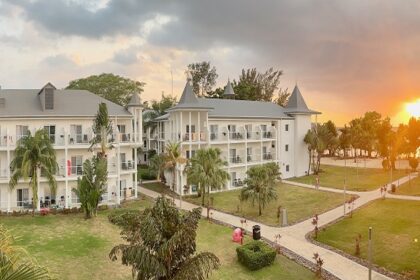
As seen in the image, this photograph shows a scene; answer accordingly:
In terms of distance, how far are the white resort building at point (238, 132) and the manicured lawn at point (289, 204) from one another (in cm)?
488

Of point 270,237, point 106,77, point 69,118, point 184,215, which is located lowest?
point 270,237

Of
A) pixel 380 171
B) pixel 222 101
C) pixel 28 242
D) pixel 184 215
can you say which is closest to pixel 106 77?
pixel 222 101

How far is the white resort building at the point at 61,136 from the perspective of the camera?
36.5 meters

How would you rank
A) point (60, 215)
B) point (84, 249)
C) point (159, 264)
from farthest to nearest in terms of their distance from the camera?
point (60, 215) < point (84, 249) < point (159, 264)

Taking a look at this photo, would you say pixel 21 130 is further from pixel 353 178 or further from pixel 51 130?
pixel 353 178

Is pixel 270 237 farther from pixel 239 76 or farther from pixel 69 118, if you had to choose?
pixel 239 76

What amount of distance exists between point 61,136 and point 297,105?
3697cm

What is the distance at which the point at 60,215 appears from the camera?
3400cm

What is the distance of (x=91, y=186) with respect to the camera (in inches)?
1302

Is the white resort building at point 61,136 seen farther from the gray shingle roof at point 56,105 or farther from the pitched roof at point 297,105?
the pitched roof at point 297,105

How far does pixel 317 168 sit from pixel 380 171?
11.9m

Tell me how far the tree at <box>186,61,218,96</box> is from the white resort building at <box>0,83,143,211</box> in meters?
48.3

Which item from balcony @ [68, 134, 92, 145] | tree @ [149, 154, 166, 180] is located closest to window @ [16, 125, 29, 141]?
balcony @ [68, 134, 92, 145]

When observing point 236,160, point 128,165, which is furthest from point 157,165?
point 236,160
